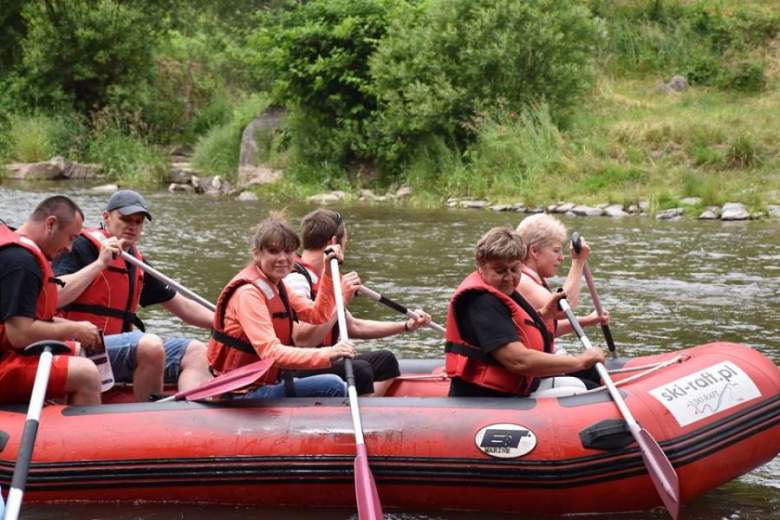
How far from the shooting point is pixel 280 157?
1748cm

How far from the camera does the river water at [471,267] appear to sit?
4230mm

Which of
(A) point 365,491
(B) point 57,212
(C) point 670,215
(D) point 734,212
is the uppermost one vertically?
(B) point 57,212

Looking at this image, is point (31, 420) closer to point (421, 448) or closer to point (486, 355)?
point (421, 448)

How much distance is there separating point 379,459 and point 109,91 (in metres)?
18.3

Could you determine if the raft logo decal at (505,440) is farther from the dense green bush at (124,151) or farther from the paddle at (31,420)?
the dense green bush at (124,151)

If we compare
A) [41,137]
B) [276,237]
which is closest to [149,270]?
[276,237]

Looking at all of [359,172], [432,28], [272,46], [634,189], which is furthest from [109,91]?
[634,189]

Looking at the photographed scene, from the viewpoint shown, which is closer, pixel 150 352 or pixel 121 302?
pixel 150 352

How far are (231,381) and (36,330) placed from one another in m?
0.71

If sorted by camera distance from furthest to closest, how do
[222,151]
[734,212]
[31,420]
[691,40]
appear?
[691,40] → [222,151] → [734,212] → [31,420]

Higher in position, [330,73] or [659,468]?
[330,73]

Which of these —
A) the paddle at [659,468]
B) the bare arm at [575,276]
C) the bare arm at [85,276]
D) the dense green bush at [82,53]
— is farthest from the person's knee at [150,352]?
the dense green bush at [82,53]

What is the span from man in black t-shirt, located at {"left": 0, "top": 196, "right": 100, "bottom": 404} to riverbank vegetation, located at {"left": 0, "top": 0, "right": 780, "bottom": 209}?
369 inches

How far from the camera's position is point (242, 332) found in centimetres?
416
